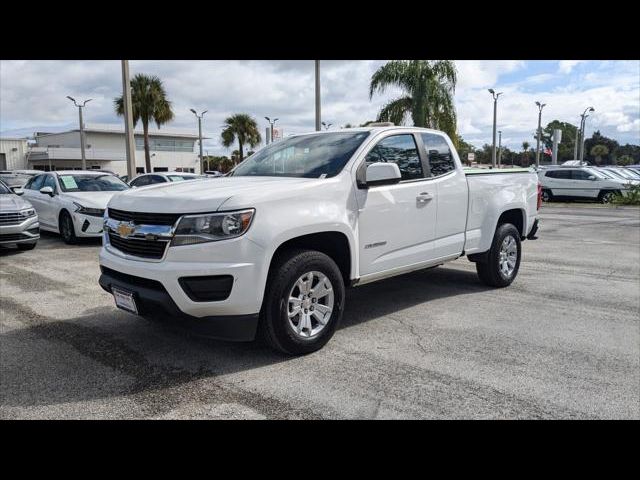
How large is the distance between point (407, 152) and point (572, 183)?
21771 millimetres

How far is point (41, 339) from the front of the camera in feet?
15.4

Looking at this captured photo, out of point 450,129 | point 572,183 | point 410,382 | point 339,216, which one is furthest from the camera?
point 572,183

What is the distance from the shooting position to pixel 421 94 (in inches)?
868

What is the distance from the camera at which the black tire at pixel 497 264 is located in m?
6.52

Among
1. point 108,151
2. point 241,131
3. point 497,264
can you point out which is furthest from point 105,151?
point 497,264

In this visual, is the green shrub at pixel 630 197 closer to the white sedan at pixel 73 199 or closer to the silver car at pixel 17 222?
the white sedan at pixel 73 199

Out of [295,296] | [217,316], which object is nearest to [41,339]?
[217,316]

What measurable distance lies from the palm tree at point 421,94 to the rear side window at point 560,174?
20.4ft

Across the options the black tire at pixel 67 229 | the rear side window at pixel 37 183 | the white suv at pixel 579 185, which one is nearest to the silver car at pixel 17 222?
the black tire at pixel 67 229

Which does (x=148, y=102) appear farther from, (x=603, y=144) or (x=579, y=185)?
(x=603, y=144)

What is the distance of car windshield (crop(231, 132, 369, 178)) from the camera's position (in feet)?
16.0

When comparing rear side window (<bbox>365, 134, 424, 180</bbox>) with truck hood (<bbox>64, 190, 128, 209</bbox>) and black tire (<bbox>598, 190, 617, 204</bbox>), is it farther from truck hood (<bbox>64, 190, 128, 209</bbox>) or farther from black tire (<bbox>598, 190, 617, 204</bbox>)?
black tire (<bbox>598, 190, 617, 204</bbox>)
